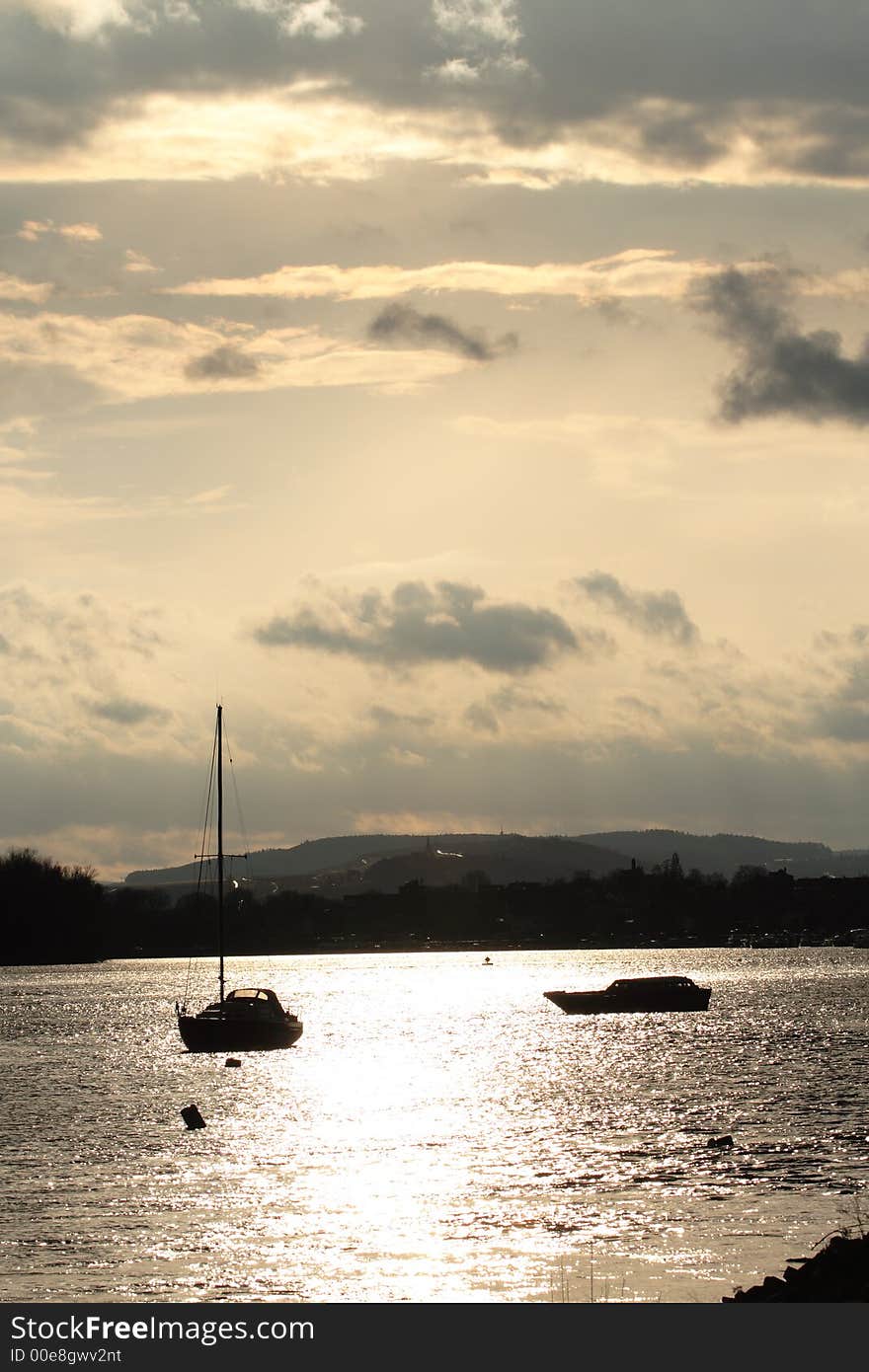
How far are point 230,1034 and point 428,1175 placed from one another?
5833 cm

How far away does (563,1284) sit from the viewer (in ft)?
140

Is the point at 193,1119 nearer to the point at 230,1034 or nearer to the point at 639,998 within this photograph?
the point at 230,1034

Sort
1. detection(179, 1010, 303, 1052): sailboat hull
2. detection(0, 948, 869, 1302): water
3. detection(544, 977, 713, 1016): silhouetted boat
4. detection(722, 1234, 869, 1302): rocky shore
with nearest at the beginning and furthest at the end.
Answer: detection(722, 1234, 869, 1302): rocky shore, detection(0, 948, 869, 1302): water, detection(179, 1010, 303, 1052): sailboat hull, detection(544, 977, 713, 1016): silhouetted boat

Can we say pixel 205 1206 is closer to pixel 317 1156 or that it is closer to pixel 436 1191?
pixel 436 1191

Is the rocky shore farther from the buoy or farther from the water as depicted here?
the buoy

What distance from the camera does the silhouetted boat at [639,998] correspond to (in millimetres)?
182625

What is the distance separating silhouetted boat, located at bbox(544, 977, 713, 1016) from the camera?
18262 centimetres

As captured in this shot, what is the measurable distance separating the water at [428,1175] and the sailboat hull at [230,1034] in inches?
89.3

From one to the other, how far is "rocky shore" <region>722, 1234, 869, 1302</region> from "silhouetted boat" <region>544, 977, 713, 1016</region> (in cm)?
14647

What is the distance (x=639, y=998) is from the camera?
609 feet

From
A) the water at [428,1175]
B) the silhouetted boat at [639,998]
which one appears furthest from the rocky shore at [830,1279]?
the silhouetted boat at [639,998]

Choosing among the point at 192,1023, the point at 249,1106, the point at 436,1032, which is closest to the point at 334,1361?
the point at 249,1106

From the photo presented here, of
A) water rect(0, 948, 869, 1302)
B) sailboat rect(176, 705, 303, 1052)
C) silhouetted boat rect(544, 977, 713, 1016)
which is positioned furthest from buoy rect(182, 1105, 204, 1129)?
silhouetted boat rect(544, 977, 713, 1016)

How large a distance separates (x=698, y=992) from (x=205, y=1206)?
133 metres
